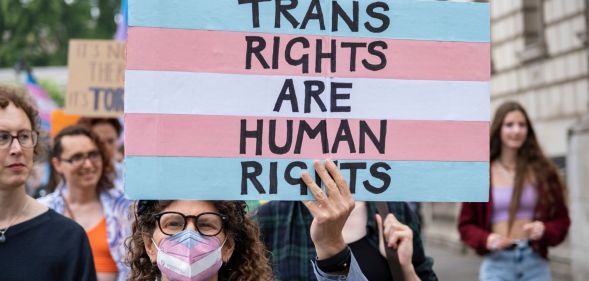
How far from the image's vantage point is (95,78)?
7.77 m

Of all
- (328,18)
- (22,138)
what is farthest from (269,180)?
(22,138)

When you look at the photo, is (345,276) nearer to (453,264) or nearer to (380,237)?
(380,237)

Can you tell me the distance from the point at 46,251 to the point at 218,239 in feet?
2.64

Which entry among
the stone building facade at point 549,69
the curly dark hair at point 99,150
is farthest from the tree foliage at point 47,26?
the curly dark hair at point 99,150

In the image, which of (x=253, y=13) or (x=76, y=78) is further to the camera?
(x=76, y=78)

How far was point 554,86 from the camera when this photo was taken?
47.6 ft

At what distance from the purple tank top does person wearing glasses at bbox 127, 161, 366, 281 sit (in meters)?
3.02

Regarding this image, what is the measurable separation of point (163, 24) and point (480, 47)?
1.12 metres

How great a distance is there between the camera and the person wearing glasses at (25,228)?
335cm

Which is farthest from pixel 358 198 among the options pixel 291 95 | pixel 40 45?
pixel 40 45

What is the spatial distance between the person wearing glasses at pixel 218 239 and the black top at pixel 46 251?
1.23ft

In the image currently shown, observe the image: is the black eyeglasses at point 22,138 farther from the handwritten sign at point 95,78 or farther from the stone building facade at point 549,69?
the stone building facade at point 549,69

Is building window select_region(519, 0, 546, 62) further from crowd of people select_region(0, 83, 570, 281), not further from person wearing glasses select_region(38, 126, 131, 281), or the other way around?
person wearing glasses select_region(38, 126, 131, 281)

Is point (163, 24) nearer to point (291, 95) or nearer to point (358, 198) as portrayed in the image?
point (291, 95)
